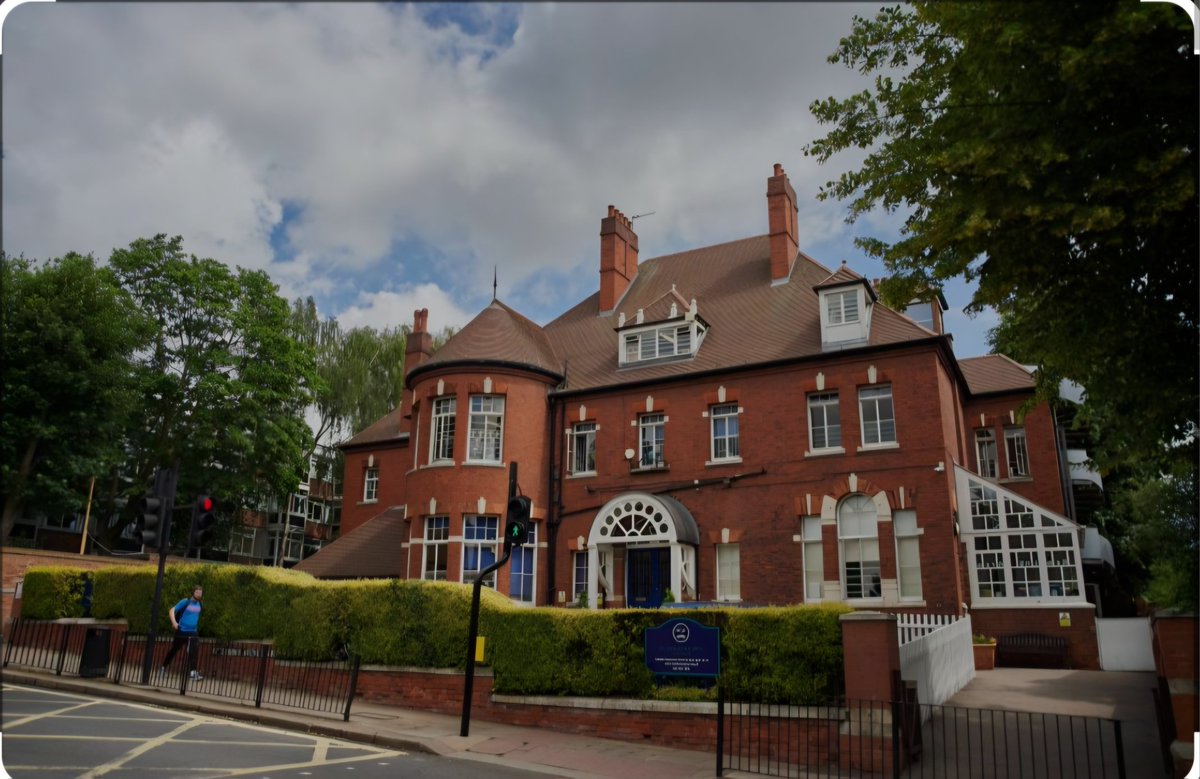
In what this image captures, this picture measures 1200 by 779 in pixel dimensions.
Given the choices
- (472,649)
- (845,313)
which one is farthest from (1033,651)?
(472,649)

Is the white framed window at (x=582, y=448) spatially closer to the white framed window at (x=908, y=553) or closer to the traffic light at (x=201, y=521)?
the white framed window at (x=908, y=553)

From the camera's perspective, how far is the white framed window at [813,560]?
22.7 meters

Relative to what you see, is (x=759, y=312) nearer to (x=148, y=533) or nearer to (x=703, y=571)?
(x=703, y=571)

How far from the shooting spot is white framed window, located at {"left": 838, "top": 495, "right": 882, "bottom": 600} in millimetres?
22172

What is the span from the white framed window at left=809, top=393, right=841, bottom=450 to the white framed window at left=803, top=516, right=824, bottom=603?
6.83 feet

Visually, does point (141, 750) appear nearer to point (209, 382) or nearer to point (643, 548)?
point (643, 548)

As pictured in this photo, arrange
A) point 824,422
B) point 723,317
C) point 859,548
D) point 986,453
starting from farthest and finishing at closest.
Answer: point 986,453
point 723,317
point 824,422
point 859,548

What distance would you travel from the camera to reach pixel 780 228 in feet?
93.1

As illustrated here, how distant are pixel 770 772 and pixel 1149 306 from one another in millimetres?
7448

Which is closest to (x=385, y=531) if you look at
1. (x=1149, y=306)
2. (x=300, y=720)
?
(x=300, y=720)

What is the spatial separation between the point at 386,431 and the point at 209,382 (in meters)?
7.83

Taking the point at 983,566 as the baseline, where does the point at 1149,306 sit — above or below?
above

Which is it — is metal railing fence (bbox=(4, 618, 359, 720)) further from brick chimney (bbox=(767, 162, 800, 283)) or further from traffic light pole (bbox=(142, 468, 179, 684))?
brick chimney (bbox=(767, 162, 800, 283))

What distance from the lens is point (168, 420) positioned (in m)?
37.2
